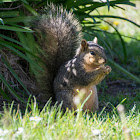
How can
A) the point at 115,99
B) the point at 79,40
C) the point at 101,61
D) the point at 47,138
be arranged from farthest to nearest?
1. the point at 115,99
2. the point at 79,40
3. the point at 101,61
4. the point at 47,138

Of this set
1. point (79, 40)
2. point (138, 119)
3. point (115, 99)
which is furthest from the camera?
point (115, 99)

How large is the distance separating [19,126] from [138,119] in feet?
3.19

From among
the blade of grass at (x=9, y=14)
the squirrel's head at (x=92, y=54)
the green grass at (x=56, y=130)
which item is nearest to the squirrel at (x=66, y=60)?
the squirrel's head at (x=92, y=54)

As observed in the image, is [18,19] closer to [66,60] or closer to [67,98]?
[66,60]

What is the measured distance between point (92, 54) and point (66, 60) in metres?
0.45

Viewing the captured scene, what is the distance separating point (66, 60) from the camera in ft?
10.8

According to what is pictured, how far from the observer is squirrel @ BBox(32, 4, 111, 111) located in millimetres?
2984

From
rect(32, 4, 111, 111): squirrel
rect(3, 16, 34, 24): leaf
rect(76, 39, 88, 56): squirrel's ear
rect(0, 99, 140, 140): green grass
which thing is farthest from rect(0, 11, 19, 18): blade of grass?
rect(0, 99, 140, 140): green grass

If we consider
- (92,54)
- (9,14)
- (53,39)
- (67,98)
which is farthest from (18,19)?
(67,98)

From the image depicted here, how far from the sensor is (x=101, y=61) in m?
2.86

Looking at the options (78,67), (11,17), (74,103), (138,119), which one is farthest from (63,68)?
(138,119)

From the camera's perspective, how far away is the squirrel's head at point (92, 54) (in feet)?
9.47

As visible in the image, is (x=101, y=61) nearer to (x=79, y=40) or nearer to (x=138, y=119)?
(x=79, y=40)

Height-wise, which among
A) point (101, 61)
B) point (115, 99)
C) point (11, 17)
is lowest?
point (115, 99)
